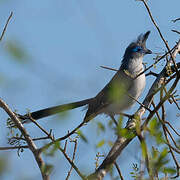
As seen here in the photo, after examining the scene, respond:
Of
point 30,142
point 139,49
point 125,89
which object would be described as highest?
point 139,49

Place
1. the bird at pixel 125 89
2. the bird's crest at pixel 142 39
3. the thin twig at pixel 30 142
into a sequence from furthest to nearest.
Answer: the bird's crest at pixel 142 39 < the bird at pixel 125 89 < the thin twig at pixel 30 142

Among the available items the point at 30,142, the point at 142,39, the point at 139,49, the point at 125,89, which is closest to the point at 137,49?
the point at 139,49

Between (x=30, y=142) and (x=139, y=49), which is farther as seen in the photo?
(x=139, y=49)

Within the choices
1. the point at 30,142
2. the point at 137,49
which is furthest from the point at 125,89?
the point at 30,142

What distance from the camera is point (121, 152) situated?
2.09 metres

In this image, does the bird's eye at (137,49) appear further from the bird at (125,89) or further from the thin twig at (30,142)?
the thin twig at (30,142)

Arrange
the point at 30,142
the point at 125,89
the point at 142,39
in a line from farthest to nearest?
1. the point at 142,39
2. the point at 125,89
3. the point at 30,142

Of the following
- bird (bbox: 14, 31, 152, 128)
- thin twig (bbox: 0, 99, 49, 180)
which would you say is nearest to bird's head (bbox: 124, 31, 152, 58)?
bird (bbox: 14, 31, 152, 128)

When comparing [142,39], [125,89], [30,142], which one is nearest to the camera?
[30,142]

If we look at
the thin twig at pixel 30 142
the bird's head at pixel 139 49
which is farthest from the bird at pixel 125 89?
the thin twig at pixel 30 142

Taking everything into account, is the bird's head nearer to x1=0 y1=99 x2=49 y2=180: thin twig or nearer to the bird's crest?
the bird's crest

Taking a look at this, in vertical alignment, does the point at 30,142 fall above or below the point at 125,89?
below

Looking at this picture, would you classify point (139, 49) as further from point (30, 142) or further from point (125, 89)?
point (30, 142)

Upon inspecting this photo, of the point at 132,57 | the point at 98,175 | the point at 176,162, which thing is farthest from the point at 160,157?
the point at 132,57
